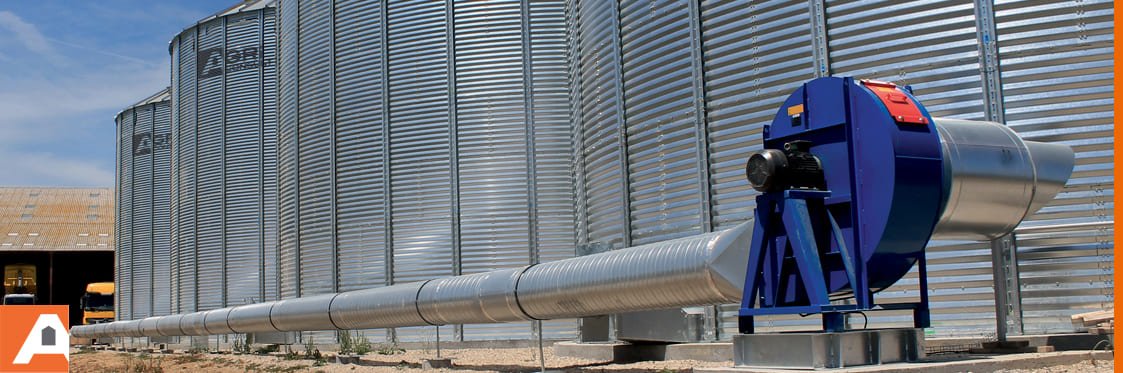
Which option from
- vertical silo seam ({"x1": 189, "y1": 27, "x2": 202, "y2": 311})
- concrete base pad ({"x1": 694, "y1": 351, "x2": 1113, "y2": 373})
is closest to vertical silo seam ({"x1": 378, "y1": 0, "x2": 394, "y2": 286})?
vertical silo seam ({"x1": 189, "y1": 27, "x2": 202, "y2": 311})

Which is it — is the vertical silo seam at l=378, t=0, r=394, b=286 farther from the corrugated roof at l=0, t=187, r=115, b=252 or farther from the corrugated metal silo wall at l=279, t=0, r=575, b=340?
the corrugated roof at l=0, t=187, r=115, b=252

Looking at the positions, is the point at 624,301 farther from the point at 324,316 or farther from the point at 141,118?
the point at 141,118

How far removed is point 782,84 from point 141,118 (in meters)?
40.4

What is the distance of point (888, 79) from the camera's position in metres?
13.9

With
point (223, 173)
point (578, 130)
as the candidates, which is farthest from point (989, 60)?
point (223, 173)

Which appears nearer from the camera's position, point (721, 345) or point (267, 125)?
point (721, 345)

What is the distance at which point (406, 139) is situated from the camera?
2631cm

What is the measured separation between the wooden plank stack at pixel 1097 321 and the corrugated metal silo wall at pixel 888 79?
0.32 meters

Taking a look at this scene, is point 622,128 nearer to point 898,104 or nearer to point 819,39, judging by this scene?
Result: point 819,39

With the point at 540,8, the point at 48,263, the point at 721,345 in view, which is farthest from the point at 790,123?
the point at 48,263

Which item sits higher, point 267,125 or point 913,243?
point 267,125

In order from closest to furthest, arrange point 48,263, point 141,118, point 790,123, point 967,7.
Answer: point 790,123
point 967,7
point 141,118
point 48,263

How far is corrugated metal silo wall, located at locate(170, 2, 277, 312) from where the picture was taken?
3597cm

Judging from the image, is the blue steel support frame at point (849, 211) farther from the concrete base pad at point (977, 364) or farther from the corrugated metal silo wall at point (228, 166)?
the corrugated metal silo wall at point (228, 166)
